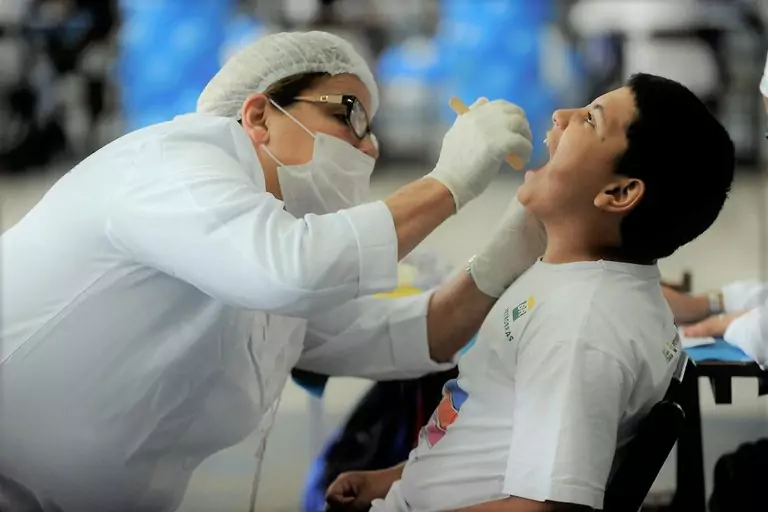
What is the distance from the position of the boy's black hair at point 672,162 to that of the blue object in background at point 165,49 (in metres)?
0.58

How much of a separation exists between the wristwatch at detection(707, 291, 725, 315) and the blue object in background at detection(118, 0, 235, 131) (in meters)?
0.81

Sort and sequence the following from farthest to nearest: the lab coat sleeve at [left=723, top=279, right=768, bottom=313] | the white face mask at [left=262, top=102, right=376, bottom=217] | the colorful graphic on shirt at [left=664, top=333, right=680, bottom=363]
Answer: the lab coat sleeve at [left=723, top=279, right=768, bottom=313] < the white face mask at [left=262, top=102, right=376, bottom=217] < the colorful graphic on shirt at [left=664, top=333, right=680, bottom=363]

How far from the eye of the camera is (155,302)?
3.39 feet

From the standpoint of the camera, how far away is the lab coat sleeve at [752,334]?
113 cm

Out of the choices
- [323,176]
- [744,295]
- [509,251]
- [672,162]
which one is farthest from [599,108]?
[744,295]

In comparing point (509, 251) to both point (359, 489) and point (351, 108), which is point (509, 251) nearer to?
point (351, 108)

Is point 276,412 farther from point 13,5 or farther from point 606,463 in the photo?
point 13,5

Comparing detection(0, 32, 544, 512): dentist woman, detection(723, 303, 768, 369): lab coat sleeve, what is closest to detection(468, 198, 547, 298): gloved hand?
detection(0, 32, 544, 512): dentist woman

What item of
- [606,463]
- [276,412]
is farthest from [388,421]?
[606,463]

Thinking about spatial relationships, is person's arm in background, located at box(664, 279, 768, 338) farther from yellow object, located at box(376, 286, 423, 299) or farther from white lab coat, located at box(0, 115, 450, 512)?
white lab coat, located at box(0, 115, 450, 512)

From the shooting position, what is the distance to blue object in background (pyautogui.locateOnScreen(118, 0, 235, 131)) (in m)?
1.15

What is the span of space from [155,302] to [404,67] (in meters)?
0.47

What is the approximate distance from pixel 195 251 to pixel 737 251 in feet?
2.59

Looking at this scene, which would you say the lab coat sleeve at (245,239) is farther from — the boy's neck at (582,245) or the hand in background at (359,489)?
the hand in background at (359,489)
